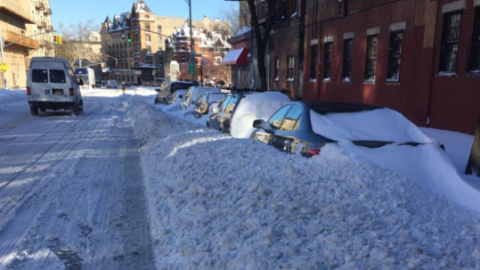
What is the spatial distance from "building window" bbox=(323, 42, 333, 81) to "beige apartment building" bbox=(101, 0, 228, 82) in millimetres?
74430

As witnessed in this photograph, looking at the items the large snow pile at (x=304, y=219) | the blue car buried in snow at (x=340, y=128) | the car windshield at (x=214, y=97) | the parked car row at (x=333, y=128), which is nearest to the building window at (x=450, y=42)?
the parked car row at (x=333, y=128)

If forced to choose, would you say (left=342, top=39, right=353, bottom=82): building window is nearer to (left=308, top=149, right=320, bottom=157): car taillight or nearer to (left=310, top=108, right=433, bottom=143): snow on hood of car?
(left=310, top=108, right=433, bottom=143): snow on hood of car

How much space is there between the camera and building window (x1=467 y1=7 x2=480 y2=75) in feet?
28.0

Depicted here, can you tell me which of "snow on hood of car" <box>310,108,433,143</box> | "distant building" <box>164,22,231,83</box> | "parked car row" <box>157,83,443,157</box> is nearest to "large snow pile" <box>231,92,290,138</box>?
"parked car row" <box>157,83,443,157</box>

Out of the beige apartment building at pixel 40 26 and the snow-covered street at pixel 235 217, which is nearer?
the snow-covered street at pixel 235 217

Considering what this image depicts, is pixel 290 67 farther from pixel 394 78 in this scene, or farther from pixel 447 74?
pixel 447 74

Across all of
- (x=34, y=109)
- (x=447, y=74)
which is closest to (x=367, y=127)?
(x=447, y=74)

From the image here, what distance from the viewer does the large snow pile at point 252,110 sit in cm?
883

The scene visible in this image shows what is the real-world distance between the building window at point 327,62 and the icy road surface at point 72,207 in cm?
1035

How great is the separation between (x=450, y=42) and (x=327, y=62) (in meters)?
7.31

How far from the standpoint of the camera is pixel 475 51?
862cm

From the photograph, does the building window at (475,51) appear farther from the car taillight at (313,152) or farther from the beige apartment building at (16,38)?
the beige apartment building at (16,38)

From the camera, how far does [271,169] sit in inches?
210

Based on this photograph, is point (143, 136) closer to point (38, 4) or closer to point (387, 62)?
point (387, 62)
